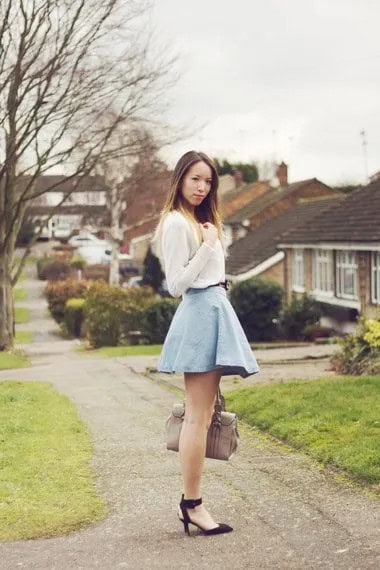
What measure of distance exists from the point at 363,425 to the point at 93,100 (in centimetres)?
1892

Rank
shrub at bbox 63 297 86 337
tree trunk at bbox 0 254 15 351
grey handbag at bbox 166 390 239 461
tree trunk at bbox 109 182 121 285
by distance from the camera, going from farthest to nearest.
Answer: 1. tree trunk at bbox 109 182 121 285
2. shrub at bbox 63 297 86 337
3. tree trunk at bbox 0 254 15 351
4. grey handbag at bbox 166 390 239 461

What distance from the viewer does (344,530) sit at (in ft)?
15.6

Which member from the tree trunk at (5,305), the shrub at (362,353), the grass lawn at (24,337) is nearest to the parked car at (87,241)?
the grass lawn at (24,337)

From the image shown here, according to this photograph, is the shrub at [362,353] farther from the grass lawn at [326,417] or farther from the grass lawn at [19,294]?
the grass lawn at [19,294]

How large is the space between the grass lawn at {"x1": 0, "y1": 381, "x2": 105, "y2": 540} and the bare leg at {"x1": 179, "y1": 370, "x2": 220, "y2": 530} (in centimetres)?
67

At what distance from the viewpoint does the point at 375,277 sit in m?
28.2

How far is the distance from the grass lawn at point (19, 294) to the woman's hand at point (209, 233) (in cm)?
5844

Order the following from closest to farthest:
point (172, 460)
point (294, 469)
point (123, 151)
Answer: point (294, 469) → point (172, 460) → point (123, 151)

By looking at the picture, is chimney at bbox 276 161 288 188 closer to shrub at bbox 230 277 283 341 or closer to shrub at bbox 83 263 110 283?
shrub at bbox 83 263 110 283

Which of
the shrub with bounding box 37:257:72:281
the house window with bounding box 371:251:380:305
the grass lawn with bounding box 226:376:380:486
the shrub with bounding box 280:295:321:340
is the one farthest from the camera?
the shrub with bounding box 37:257:72:281

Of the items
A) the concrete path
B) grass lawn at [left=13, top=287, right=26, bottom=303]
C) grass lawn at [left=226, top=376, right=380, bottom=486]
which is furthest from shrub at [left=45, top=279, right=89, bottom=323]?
the concrete path

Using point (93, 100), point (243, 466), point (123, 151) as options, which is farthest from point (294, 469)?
point (123, 151)

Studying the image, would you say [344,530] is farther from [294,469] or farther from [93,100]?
[93,100]

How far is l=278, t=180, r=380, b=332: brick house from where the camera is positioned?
28453 mm
